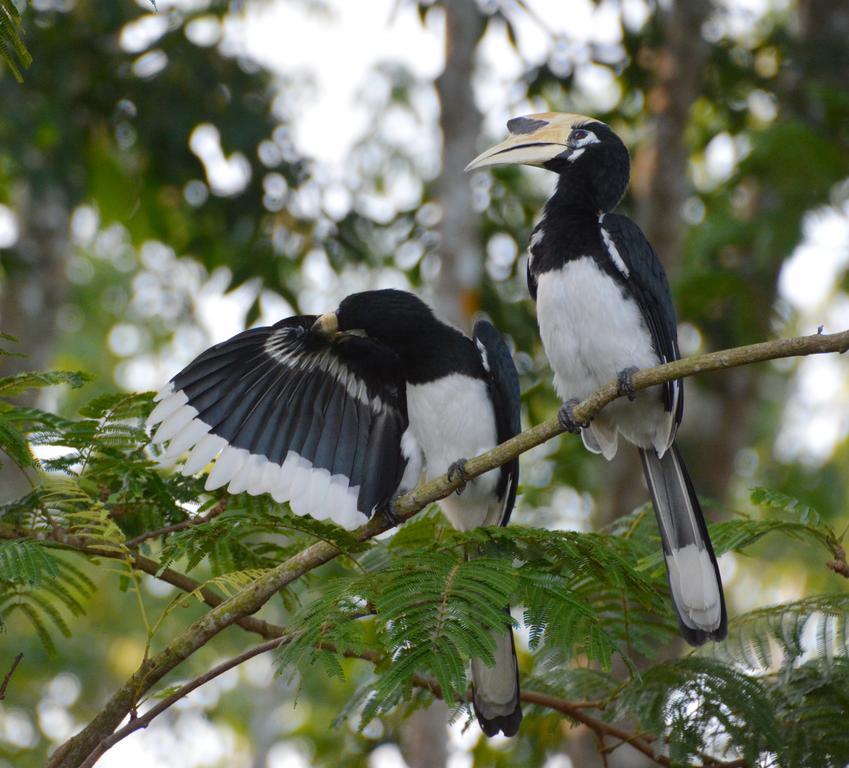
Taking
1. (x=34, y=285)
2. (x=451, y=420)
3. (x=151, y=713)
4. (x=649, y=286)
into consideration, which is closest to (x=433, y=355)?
(x=451, y=420)

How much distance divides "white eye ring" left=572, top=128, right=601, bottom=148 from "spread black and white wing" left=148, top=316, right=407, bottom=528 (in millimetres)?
929

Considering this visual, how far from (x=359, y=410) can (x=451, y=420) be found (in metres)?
0.30

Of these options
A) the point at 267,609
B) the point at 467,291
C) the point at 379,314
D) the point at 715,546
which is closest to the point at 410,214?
the point at 467,291

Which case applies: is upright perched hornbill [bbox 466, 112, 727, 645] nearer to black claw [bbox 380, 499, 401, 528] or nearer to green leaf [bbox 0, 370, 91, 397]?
black claw [bbox 380, 499, 401, 528]

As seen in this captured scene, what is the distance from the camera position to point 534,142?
147 inches

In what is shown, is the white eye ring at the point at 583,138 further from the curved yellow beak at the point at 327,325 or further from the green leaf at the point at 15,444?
the green leaf at the point at 15,444

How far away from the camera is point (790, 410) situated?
44.7 feet

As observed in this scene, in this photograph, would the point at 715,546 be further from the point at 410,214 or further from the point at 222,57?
the point at 222,57

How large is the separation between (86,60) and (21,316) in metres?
1.56

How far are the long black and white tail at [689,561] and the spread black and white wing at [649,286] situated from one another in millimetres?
244

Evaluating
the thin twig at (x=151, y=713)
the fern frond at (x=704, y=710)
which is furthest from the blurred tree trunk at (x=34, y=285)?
the fern frond at (x=704, y=710)

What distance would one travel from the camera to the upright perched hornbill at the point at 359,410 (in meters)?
3.24

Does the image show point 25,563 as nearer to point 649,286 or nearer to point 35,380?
point 35,380

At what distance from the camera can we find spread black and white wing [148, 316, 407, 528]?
126 inches
